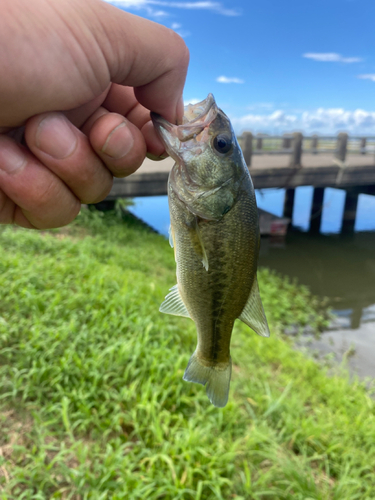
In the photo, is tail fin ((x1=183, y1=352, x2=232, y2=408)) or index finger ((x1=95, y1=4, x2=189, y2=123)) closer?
index finger ((x1=95, y1=4, x2=189, y2=123))

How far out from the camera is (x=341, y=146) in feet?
44.9

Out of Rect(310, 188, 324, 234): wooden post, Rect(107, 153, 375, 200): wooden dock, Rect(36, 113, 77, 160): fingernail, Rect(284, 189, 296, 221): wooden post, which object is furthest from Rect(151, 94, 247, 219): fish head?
Rect(284, 189, 296, 221): wooden post

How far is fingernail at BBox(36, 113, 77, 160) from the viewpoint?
1.34 metres

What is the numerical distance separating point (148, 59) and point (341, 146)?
14.0 m

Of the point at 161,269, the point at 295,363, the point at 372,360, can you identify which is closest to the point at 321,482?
the point at 295,363

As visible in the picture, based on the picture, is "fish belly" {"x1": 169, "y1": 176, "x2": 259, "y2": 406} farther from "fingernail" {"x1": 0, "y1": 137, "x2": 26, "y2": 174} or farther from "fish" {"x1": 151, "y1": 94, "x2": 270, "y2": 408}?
Answer: "fingernail" {"x1": 0, "y1": 137, "x2": 26, "y2": 174}

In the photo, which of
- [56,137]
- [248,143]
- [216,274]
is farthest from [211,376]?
[248,143]

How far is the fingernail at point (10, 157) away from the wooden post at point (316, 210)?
16.8 metres

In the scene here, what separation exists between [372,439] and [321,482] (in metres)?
0.96

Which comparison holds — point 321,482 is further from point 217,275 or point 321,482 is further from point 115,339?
point 217,275

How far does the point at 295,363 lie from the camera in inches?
207

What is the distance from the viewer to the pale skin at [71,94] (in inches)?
44.6

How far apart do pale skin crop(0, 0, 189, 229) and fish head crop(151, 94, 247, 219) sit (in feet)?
0.62

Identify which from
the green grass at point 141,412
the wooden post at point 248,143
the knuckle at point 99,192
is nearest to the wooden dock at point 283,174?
the wooden post at point 248,143
